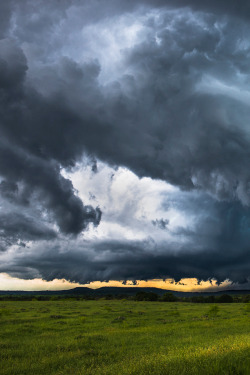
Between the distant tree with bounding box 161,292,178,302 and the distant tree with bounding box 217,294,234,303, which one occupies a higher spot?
the distant tree with bounding box 161,292,178,302

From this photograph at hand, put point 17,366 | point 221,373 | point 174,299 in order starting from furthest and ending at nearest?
point 174,299 → point 17,366 → point 221,373

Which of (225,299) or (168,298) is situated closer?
(168,298)

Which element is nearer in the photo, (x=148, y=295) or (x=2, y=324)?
(x=2, y=324)

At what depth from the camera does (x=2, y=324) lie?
29.5 meters

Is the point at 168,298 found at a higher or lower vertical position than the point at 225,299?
higher

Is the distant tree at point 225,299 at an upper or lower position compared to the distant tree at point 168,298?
lower

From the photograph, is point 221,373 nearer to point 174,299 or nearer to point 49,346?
point 49,346

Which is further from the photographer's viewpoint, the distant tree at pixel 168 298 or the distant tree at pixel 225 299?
the distant tree at pixel 225 299

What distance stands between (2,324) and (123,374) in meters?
25.9

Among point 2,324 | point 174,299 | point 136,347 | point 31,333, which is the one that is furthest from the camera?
point 174,299

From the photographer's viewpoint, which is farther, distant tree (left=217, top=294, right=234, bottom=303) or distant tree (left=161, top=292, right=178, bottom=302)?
distant tree (left=217, top=294, right=234, bottom=303)

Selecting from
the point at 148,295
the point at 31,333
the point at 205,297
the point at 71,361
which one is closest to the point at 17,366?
the point at 71,361

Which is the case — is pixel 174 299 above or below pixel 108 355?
below

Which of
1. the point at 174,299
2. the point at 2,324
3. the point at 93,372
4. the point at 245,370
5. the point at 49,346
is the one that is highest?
the point at 245,370
